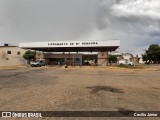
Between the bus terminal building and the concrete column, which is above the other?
the bus terminal building

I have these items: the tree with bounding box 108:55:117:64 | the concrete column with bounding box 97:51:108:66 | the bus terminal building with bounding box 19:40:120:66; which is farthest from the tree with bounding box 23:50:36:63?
the tree with bounding box 108:55:117:64

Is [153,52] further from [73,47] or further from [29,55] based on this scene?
[29,55]

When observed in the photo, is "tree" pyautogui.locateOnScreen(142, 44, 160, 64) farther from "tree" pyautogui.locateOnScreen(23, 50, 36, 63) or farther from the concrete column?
"tree" pyautogui.locateOnScreen(23, 50, 36, 63)

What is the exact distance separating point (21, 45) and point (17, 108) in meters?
63.6

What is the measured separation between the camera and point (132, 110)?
10.7 m

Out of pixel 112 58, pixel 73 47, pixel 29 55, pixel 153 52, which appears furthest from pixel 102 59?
pixel 112 58

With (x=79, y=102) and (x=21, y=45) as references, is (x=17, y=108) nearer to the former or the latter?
(x=79, y=102)

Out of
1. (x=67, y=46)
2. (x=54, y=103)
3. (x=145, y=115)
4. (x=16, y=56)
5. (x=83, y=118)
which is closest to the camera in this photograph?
(x=83, y=118)

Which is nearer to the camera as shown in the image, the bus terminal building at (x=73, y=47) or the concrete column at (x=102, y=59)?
the bus terminal building at (x=73, y=47)

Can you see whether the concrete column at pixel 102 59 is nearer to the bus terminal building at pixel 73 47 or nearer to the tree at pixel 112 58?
the bus terminal building at pixel 73 47

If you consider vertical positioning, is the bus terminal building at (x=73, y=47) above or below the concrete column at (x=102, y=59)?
above

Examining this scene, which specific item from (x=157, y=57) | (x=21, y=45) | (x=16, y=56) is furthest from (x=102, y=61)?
(x=157, y=57)

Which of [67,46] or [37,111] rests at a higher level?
[67,46]

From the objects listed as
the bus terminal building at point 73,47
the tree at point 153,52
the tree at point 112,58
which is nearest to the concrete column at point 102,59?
the bus terminal building at point 73,47
